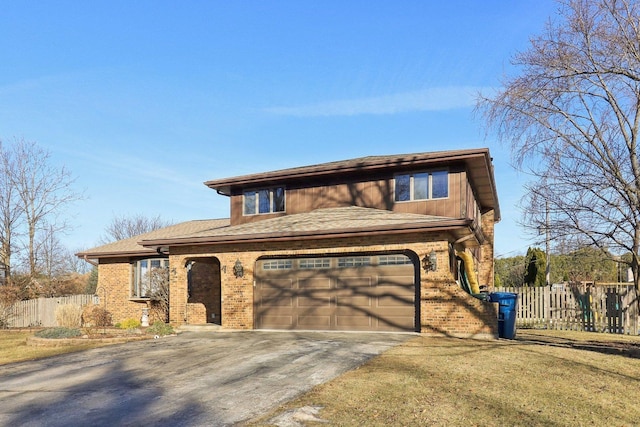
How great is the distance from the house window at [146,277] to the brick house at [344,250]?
0.60 meters

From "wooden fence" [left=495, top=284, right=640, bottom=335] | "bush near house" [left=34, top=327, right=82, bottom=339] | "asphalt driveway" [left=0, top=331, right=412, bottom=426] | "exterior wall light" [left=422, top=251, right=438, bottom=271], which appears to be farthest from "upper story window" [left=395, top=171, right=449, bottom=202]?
"bush near house" [left=34, top=327, right=82, bottom=339]

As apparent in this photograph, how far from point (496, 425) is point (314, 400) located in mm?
2461

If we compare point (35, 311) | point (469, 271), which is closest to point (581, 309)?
point (469, 271)

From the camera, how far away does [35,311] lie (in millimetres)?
23750

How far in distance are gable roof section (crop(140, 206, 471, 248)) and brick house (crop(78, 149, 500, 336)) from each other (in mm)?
38

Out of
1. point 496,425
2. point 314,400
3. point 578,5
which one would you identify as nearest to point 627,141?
point 578,5

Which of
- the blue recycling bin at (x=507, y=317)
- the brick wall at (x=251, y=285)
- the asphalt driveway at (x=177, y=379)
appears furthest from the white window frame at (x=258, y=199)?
the blue recycling bin at (x=507, y=317)

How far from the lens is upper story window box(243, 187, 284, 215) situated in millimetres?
19609

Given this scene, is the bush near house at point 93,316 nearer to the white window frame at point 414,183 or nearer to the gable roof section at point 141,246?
the gable roof section at point 141,246

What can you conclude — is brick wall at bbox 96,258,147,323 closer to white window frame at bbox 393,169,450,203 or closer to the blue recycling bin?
white window frame at bbox 393,169,450,203

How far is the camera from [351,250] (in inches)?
593

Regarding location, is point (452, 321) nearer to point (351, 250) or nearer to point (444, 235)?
point (444, 235)

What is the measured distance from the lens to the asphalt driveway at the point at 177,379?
6.79m

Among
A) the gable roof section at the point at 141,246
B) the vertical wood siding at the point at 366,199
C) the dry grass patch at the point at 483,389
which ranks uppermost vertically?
the vertical wood siding at the point at 366,199
